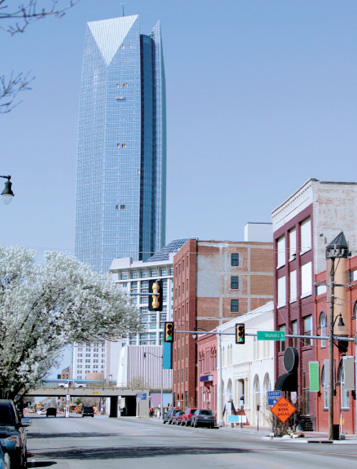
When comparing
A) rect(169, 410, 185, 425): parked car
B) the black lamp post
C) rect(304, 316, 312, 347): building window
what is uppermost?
the black lamp post

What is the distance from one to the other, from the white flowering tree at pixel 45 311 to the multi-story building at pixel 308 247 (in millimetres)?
16846

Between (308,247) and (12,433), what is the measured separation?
40.3 meters

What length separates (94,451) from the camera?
2652cm

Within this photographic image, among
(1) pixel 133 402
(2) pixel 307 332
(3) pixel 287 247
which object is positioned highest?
(3) pixel 287 247

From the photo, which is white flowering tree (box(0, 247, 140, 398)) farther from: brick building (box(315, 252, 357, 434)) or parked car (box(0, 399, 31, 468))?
parked car (box(0, 399, 31, 468))

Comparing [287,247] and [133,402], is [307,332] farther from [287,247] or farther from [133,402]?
[133,402]

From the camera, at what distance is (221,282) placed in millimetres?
99500

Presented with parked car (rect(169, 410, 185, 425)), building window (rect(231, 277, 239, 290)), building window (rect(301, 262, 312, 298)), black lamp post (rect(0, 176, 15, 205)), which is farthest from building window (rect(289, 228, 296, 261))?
building window (rect(231, 277, 239, 290))

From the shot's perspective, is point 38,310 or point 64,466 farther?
point 38,310

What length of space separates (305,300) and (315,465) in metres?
35.5

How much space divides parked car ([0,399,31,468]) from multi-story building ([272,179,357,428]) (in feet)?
112

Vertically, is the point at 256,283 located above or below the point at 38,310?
above

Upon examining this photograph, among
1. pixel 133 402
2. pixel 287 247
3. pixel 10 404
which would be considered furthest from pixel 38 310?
pixel 133 402

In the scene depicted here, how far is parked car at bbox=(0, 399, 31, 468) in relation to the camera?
17203mm
